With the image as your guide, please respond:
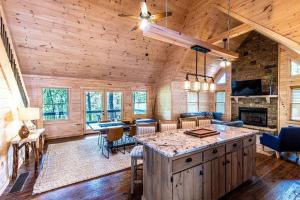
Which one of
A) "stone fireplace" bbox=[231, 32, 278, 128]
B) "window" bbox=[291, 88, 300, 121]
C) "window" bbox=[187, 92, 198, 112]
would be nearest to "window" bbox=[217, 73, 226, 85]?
"stone fireplace" bbox=[231, 32, 278, 128]

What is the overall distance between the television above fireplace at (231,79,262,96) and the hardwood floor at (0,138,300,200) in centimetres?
456

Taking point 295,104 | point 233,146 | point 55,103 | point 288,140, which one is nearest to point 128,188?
point 233,146

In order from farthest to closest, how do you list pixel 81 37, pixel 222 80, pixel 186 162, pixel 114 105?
pixel 222 80 < pixel 114 105 < pixel 81 37 < pixel 186 162

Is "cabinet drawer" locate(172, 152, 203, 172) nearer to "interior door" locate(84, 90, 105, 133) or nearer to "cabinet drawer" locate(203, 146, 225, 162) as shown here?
"cabinet drawer" locate(203, 146, 225, 162)

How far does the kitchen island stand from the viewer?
1830 mm

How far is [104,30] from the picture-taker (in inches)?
191

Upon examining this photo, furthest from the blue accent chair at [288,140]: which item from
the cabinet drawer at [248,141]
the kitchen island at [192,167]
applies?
the kitchen island at [192,167]

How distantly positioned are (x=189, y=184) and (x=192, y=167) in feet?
0.72

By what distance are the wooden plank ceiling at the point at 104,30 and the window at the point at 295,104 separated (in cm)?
377

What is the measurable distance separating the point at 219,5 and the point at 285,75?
427cm

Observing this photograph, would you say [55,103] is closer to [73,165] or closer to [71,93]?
[71,93]

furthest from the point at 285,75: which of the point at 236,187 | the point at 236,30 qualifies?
the point at 236,187

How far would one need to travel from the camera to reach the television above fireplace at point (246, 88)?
7.08 metres

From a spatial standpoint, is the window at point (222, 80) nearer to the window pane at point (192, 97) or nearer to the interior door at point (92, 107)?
the window pane at point (192, 97)
